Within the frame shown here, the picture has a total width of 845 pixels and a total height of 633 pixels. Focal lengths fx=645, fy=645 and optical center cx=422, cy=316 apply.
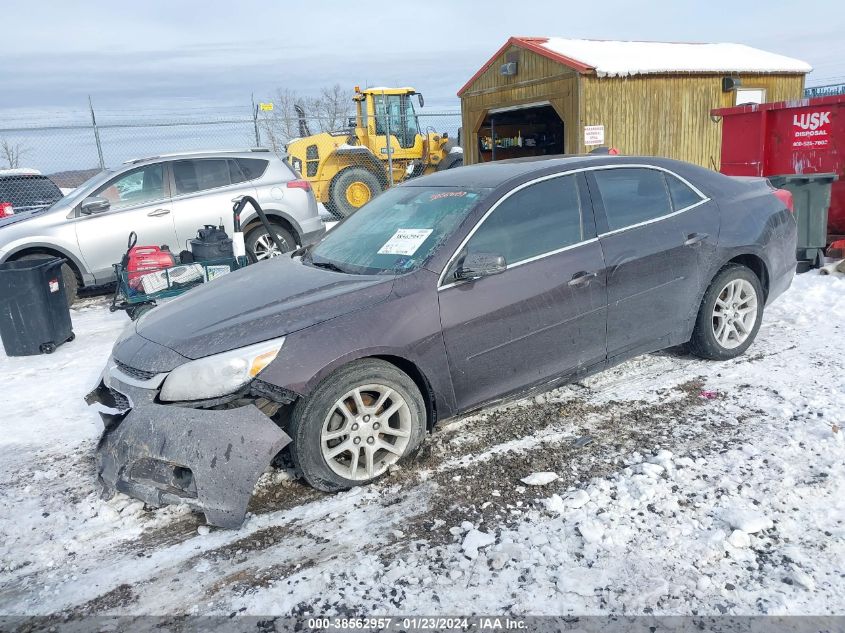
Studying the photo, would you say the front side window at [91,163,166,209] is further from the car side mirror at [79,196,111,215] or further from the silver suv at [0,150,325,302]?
the car side mirror at [79,196,111,215]

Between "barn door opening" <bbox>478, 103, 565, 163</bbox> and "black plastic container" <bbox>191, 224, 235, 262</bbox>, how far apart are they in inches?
425

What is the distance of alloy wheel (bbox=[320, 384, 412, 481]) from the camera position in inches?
130

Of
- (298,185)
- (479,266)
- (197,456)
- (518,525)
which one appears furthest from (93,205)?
(518,525)

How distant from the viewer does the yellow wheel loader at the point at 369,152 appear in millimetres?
15383

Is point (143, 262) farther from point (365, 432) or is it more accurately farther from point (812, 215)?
point (812, 215)

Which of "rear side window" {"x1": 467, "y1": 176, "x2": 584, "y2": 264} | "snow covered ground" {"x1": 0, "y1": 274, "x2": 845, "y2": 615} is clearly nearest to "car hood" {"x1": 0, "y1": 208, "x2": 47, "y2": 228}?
"snow covered ground" {"x1": 0, "y1": 274, "x2": 845, "y2": 615}

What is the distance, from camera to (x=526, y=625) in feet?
7.88

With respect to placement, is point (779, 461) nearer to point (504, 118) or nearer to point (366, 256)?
point (366, 256)

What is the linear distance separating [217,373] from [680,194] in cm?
336

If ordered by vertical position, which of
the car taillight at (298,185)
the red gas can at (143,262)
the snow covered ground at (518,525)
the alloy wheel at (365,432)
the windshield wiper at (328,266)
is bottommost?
the snow covered ground at (518,525)

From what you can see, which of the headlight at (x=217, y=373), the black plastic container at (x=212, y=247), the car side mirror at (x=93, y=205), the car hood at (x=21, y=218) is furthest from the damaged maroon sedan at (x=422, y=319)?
the car hood at (x=21, y=218)

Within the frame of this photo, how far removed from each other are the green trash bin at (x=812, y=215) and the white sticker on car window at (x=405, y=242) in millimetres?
5760

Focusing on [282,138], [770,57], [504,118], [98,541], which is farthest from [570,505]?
[282,138]

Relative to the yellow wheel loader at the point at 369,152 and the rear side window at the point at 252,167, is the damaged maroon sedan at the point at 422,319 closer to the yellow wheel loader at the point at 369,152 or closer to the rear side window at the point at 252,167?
the rear side window at the point at 252,167
